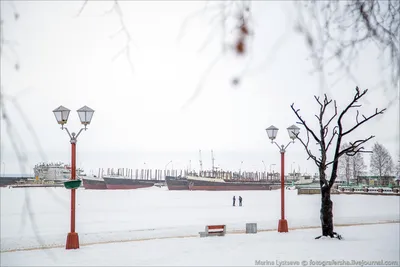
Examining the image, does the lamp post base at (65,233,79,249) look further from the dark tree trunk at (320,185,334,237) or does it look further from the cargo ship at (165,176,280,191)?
the cargo ship at (165,176,280,191)

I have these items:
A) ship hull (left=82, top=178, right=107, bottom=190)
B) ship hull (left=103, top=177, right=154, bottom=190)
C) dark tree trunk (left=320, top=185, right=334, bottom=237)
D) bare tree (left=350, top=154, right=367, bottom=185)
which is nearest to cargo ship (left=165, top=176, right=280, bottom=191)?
ship hull (left=103, top=177, right=154, bottom=190)

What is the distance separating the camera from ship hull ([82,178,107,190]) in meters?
94.6

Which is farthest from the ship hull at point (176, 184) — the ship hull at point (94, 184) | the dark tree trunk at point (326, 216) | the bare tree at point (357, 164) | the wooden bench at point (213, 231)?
the dark tree trunk at point (326, 216)

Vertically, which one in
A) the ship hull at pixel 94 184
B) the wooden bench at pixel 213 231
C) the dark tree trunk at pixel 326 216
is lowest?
the ship hull at pixel 94 184

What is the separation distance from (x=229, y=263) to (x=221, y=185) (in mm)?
79926

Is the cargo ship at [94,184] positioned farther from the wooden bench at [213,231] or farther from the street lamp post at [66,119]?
the street lamp post at [66,119]

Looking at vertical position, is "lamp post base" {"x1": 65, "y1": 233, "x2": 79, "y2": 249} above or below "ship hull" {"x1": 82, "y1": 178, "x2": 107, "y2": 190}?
above

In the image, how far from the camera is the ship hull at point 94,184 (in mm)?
94562


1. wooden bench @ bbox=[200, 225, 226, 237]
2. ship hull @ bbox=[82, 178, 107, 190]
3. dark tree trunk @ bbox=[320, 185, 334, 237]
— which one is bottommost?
ship hull @ bbox=[82, 178, 107, 190]

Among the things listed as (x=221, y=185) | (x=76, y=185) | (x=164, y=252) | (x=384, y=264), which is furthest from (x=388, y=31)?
(x=221, y=185)

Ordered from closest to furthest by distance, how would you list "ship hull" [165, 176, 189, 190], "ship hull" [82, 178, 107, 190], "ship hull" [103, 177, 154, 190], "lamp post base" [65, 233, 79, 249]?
"lamp post base" [65, 233, 79, 249] → "ship hull" [165, 176, 189, 190] → "ship hull" [103, 177, 154, 190] → "ship hull" [82, 178, 107, 190]

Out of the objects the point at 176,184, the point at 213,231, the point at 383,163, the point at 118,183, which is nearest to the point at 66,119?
the point at 213,231

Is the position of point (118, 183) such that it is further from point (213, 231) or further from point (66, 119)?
point (66, 119)

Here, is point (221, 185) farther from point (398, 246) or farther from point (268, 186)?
point (398, 246)
